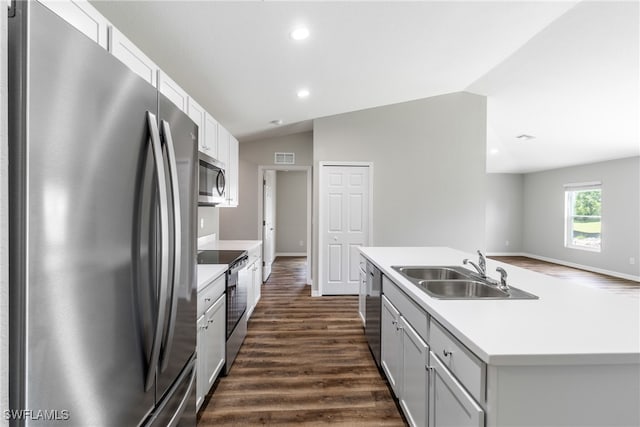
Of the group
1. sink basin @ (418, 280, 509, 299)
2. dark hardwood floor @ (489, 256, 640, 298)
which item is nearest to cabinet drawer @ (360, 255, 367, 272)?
sink basin @ (418, 280, 509, 299)

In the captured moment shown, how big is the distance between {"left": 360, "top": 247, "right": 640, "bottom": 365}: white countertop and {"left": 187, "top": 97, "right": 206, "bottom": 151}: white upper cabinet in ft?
6.48

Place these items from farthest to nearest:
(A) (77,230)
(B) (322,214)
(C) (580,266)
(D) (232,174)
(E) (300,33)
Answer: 1. (C) (580,266)
2. (B) (322,214)
3. (D) (232,174)
4. (E) (300,33)
5. (A) (77,230)

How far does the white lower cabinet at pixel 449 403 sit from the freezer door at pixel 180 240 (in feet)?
3.41

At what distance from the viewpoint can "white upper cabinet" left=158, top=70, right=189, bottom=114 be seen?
1.88 metres

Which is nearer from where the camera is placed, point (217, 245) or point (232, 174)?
point (217, 245)

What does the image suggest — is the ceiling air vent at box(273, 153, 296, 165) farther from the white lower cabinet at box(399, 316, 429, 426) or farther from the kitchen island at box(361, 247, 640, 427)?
the kitchen island at box(361, 247, 640, 427)

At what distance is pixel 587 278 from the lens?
20.3ft

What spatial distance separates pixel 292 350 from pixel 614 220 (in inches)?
283

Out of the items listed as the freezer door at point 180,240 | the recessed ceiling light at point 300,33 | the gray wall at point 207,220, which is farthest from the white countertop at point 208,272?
the recessed ceiling light at point 300,33

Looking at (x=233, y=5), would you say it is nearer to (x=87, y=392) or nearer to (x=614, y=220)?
(x=87, y=392)

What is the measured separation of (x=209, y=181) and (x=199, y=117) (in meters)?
0.54

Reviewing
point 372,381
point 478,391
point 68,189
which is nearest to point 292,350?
point 372,381

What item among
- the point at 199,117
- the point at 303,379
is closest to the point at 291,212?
the point at 199,117

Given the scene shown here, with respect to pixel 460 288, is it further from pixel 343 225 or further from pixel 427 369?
pixel 343 225
